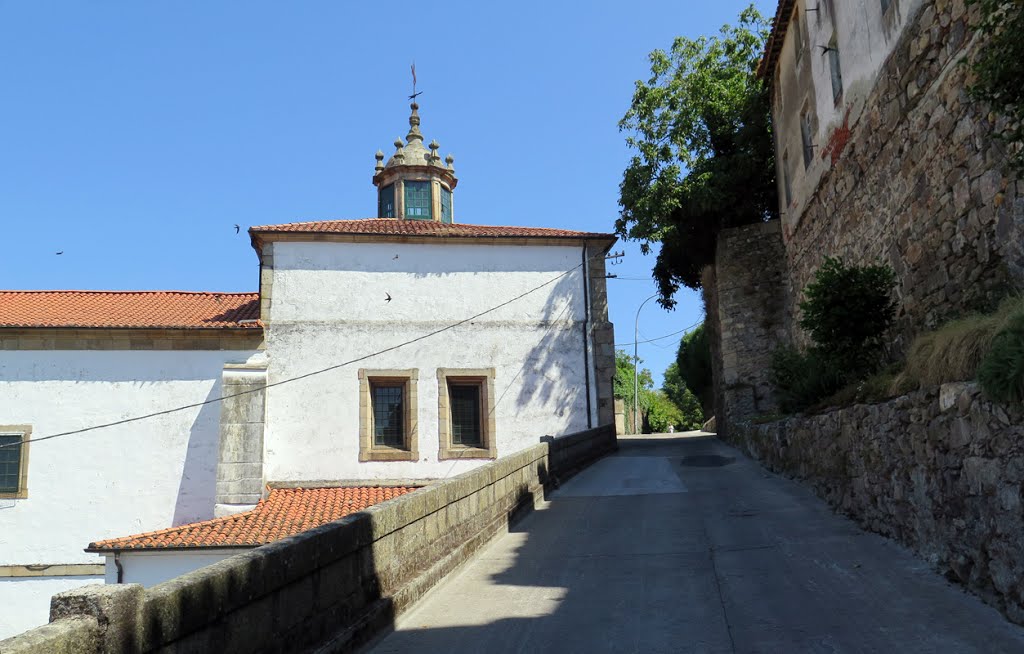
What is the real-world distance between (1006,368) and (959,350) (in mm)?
1374

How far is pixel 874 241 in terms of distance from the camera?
41.9ft

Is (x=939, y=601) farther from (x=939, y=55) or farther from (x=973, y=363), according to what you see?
(x=939, y=55)

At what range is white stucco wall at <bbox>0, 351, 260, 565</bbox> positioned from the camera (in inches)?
715

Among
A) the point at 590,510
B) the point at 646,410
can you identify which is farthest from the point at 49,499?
the point at 646,410

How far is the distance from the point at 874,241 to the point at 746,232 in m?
10.2

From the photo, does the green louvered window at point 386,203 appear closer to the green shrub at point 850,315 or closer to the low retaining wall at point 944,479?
the green shrub at point 850,315

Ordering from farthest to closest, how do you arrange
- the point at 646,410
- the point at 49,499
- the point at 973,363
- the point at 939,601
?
the point at 646,410
the point at 49,499
the point at 973,363
the point at 939,601

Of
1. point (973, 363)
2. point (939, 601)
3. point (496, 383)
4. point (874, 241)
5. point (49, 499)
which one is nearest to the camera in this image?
point (939, 601)

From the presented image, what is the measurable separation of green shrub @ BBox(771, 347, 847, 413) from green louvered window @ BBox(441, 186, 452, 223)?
17.3 meters

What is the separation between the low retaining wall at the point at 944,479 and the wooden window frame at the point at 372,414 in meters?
12.2

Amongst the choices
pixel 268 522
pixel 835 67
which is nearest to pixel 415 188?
pixel 268 522

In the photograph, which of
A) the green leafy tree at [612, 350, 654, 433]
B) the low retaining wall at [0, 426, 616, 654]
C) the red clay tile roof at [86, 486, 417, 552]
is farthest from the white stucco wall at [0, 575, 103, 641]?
the green leafy tree at [612, 350, 654, 433]

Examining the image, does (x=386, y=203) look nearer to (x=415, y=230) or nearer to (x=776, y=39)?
(x=415, y=230)

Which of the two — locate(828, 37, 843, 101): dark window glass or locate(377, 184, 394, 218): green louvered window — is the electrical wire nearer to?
locate(377, 184, 394, 218): green louvered window
